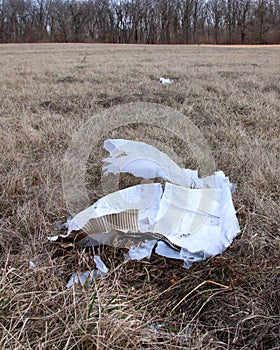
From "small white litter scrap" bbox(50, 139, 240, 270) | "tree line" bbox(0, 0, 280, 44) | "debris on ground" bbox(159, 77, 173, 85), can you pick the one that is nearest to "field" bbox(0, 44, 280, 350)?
"small white litter scrap" bbox(50, 139, 240, 270)

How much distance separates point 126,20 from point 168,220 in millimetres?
46369

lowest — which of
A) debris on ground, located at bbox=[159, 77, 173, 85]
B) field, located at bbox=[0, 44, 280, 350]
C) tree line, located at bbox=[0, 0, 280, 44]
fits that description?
field, located at bbox=[0, 44, 280, 350]

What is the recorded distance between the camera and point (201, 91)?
190 inches

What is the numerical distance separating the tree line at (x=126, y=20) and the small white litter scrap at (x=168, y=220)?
4293 cm

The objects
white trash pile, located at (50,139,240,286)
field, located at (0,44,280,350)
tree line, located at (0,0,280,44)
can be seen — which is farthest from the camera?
tree line, located at (0,0,280,44)

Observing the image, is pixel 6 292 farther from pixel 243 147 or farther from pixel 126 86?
pixel 126 86

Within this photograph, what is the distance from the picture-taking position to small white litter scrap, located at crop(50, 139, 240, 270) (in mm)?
1362

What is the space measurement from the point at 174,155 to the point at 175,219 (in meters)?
1.01

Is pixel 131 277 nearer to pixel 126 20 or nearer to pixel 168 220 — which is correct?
pixel 168 220

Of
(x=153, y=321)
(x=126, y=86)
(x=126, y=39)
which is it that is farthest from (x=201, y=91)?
(x=126, y=39)

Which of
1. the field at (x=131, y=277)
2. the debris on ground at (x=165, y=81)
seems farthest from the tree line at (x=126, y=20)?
the field at (x=131, y=277)

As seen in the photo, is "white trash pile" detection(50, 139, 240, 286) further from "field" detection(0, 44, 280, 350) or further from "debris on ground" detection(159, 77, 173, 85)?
"debris on ground" detection(159, 77, 173, 85)

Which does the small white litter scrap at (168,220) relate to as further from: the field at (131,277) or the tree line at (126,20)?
the tree line at (126,20)

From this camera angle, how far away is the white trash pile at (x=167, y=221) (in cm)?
136
